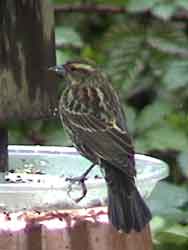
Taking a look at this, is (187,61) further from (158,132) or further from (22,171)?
(22,171)

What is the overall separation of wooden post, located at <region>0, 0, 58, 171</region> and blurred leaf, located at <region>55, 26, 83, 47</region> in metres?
1.75

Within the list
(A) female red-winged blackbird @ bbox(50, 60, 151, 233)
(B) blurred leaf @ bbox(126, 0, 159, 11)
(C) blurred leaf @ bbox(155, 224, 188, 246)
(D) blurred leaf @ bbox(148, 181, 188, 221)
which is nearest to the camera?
(A) female red-winged blackbird @ bbox(50, 60, 151, 233)

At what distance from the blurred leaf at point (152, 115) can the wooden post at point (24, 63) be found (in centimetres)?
129

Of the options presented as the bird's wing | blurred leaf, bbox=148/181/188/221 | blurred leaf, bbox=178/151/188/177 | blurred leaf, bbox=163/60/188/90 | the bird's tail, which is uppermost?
blurred leaf, bbox=163/60/188/90

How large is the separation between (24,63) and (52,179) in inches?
11.4

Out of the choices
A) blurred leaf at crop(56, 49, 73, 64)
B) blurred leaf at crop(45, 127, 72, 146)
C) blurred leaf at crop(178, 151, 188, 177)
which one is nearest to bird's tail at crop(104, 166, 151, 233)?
blurred leaf at crop(178, 151, 188, 177)

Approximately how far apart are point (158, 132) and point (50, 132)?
36cm

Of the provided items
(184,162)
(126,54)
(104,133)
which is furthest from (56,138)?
(104,133)

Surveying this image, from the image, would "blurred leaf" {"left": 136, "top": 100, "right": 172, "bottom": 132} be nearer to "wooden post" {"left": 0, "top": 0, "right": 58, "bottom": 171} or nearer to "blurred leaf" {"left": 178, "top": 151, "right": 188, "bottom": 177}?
"blurred leaf" {"left": 178, "top": 151, "right": 188, "bottom": 177}

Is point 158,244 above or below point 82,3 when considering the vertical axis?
below

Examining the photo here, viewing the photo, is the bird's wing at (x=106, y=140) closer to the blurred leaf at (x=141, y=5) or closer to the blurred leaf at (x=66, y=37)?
the blurred leaf at (x=141, y=5)

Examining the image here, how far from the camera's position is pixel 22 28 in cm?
302

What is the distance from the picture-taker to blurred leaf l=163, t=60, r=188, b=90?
177 inches

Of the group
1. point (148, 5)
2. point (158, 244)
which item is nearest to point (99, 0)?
point (148, 5)
